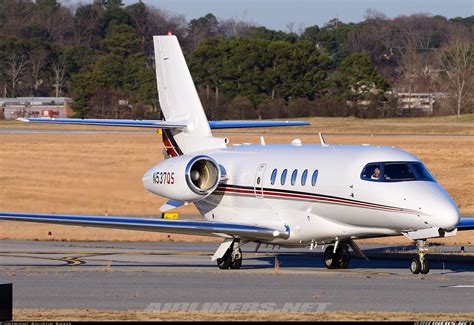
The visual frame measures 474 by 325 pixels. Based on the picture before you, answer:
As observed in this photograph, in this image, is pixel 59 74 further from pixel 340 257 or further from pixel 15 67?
pixel 340 257

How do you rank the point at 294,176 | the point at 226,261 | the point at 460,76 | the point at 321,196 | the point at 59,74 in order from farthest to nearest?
1. the point at 59,74
2. the point at 460,76
3. the point at 226,261
4. the point at 294,176
5. the point at 321,196

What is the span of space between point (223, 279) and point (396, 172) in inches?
162

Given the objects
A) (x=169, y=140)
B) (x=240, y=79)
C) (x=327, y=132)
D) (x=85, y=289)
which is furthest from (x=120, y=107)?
(x=85, y=289)

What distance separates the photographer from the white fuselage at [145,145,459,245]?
2267 centimetres

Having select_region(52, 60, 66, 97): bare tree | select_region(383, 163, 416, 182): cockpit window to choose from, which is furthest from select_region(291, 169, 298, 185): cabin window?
select_region(52, 60, 66, 97): bare tree

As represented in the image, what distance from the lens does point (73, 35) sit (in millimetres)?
158875

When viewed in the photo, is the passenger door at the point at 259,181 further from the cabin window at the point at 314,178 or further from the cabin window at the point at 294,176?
the cabin window at the point at 314,178

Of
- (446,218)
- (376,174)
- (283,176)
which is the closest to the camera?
(446,218)

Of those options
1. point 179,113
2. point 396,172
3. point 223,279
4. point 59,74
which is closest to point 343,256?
Answer: point 396,172

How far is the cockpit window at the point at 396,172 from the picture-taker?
23.2 metres

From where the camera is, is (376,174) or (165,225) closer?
(376,174)

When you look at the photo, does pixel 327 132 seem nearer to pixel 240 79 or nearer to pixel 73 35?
pixel 240 79

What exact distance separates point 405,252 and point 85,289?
38.9 ft

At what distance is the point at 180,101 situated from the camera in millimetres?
29516
